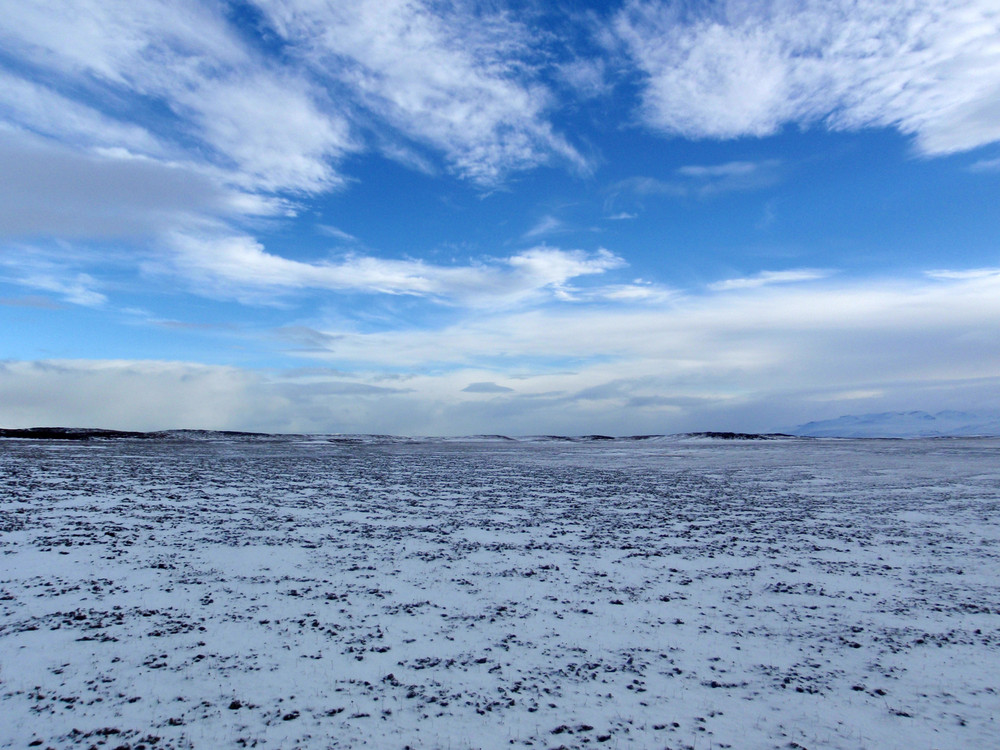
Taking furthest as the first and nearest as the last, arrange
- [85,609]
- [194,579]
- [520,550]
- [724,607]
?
[520,550], [194,579], [724,607], [85,609]

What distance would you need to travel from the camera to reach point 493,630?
652cm

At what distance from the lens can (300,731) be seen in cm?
445

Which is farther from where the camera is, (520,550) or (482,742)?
(520,550)

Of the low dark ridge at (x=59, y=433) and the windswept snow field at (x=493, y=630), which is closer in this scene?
the windswept snow field at (x=493, y=630)

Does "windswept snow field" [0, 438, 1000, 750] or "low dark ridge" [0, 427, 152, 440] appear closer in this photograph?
"windswept snow field" [0, 438, 1000, 750]

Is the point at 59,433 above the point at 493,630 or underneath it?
above

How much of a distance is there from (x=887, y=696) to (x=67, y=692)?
7446 millimetres

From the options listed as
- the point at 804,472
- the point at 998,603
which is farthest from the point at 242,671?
the point at 804,472

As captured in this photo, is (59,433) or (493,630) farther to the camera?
(59,433)

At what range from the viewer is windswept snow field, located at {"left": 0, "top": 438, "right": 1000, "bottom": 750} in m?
4.59

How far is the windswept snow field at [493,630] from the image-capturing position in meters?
4.59

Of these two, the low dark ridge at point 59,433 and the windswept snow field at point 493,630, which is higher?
the low dark ridge at point 59,433

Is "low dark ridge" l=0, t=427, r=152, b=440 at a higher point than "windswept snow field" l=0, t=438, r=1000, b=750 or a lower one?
higher

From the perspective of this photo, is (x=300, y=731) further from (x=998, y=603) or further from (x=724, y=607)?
(x=998, y=603)
